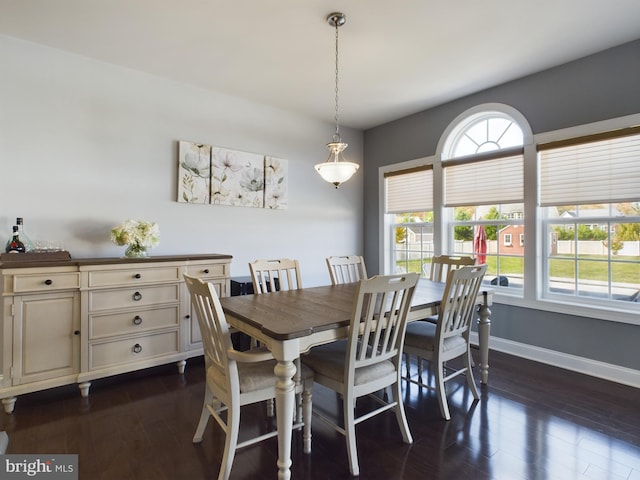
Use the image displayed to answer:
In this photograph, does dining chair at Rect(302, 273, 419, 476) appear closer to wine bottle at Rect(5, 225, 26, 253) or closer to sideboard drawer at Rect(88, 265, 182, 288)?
sideboard drawer at Rect(88, 265, 182, 288)

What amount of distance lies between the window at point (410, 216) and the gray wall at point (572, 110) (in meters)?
0.63

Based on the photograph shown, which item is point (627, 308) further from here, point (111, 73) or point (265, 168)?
point (111, 73)

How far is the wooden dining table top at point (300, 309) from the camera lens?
5.50ft

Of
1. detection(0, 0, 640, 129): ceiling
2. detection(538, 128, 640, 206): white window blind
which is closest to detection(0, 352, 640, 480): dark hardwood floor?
detection(538, 128, 640, 206): white window blind

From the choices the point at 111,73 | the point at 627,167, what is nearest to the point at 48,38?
the point at 111,73

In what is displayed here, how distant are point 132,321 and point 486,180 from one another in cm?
375

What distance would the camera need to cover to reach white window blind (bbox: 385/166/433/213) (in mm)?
4301

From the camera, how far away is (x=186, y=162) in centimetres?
346

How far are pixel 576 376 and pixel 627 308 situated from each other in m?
0.72

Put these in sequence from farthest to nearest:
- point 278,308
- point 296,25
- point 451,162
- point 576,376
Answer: point 451,162
point 576,376
point 296,25
point 278,308

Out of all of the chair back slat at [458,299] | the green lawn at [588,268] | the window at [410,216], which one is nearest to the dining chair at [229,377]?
the chair back slat at [458,299]

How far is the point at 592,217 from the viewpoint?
3062 mm

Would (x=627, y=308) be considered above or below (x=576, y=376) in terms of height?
A: above

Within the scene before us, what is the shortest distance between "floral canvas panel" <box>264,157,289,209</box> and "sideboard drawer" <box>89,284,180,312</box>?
5.11 ft
